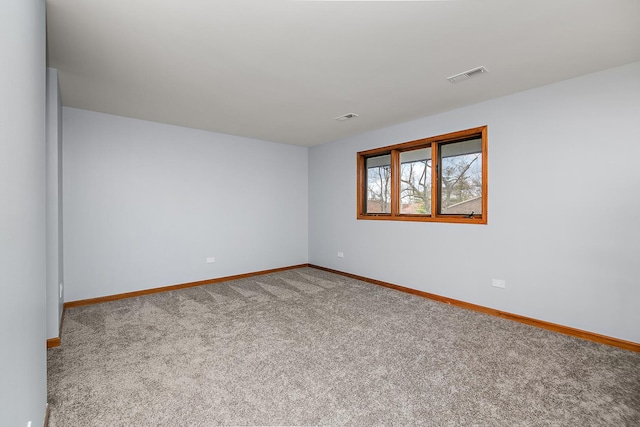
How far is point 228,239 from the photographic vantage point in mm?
5035

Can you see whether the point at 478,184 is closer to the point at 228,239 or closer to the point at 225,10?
the point at 225,10

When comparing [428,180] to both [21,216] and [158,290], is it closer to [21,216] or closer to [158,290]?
[21,216]

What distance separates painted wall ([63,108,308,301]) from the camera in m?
3.75

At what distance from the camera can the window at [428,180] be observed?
367cm

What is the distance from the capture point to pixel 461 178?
12.5ft

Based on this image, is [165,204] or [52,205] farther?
[165,204]

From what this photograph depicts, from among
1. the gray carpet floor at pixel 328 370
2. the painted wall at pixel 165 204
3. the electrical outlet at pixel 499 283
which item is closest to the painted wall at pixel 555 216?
the electrical outlet at pixel 499 283

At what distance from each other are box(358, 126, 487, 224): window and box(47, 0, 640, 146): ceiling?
1.96 ft

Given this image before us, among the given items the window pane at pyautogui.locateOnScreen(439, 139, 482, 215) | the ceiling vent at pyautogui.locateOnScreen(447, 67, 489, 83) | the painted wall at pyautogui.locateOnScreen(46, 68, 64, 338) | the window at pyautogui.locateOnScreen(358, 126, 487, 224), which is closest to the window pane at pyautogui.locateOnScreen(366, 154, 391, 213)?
the window at pyautogui.locateOnScreen(358, 126, 487, 224)

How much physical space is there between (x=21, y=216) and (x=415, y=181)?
421 centimetres

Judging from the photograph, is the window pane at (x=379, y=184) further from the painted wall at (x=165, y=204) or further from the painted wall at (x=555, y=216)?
the painted wall at (x=165, y=204)

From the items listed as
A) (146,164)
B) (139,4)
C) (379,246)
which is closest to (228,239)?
(146,164)

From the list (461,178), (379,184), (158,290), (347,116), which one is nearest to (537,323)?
(461,178)

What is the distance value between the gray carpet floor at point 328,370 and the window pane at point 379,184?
1.89 metres
